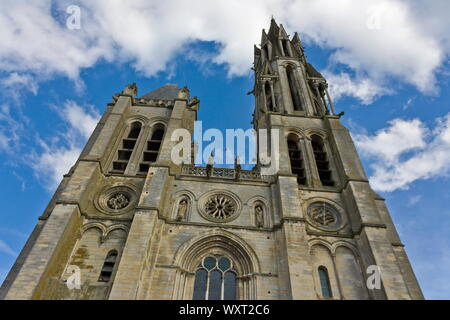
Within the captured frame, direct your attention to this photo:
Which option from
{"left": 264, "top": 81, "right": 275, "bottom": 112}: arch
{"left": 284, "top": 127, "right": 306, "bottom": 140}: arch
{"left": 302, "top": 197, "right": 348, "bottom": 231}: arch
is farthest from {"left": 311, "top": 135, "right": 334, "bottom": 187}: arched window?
{"left": 264, "top": 81, "right": 275, "bottom": 112}: arch

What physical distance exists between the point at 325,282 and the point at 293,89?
49.0ft

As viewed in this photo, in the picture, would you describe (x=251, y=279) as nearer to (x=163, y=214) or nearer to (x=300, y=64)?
(x=163, y=214)

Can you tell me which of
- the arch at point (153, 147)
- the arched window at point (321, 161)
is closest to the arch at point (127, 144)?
the arch at point (153, 147)

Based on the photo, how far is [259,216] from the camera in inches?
555

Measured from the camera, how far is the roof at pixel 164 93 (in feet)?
76.7

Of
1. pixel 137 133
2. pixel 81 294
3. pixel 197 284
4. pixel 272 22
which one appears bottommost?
pixel 81 294

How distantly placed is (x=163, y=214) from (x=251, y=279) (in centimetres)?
430

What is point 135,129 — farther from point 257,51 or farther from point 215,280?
point 257,51

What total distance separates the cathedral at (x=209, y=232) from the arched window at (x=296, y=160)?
0.08 m

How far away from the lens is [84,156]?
15484mm

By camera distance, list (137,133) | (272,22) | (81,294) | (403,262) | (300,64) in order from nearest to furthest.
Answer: (81,294) < (403,262) < (137,133) < (300,64) < (272,22)

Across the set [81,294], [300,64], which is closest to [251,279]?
[81,294]

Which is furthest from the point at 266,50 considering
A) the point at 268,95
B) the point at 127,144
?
the point at 127,144

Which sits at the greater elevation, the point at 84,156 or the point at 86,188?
the point at 84,156
